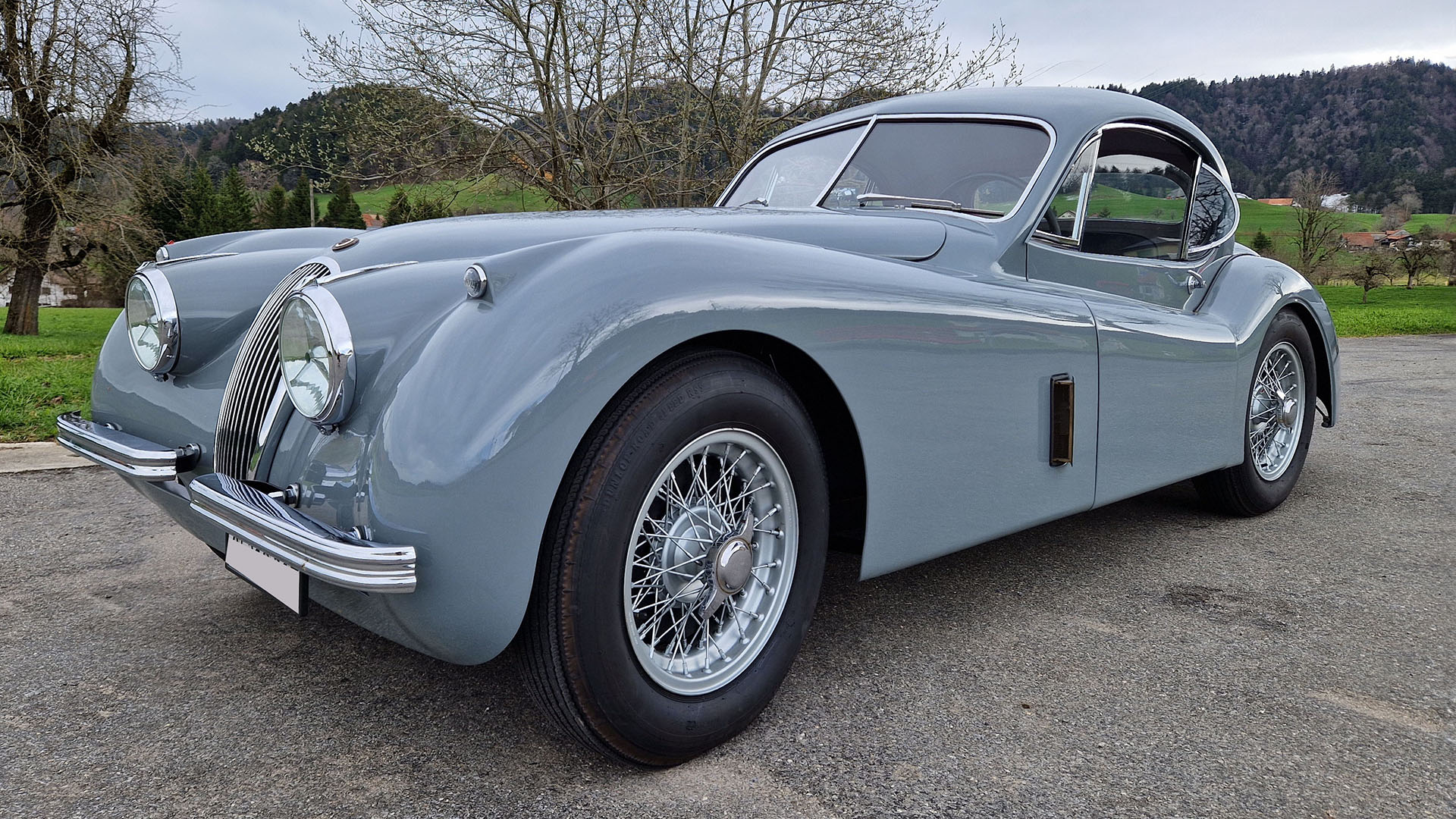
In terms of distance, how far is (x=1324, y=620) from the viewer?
8.99ft

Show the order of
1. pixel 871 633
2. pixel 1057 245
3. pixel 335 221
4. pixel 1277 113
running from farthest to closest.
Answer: pixel 1277 113 < pixel 335 221 < pixel 1057 245 < pixel 871 633

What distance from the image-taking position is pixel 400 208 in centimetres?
1248

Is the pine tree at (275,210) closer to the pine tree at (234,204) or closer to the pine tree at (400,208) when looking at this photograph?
the pine tree at (234,204)

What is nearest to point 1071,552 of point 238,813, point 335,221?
point 238,813

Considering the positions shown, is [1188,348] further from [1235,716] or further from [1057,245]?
[1235,716]

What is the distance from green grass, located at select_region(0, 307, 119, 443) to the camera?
5613mm

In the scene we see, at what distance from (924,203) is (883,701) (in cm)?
164

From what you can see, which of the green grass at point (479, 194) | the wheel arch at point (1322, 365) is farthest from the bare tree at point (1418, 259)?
the wheel arch at point (1322, 365)

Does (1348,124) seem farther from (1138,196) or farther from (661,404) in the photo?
(661,404)

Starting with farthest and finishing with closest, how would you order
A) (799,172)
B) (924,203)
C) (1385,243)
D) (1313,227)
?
(1385,243), (1313,227), (799,172), (924,203)

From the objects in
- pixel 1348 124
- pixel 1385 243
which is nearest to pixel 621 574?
pixel 1385 243

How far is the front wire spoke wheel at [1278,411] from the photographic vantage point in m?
3.96

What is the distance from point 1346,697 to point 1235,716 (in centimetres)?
33

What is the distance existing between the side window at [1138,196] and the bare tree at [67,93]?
17.1 metres
